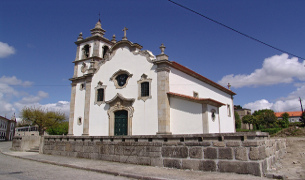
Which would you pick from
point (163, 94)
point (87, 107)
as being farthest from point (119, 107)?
point (163, 94)

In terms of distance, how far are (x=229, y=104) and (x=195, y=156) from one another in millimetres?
18434

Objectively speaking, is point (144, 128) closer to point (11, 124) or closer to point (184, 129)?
point (184, 129)

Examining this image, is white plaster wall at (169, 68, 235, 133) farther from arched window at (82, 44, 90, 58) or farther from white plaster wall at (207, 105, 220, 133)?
arched window at (82, 44, 90, 58)

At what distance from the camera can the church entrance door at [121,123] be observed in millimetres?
15414

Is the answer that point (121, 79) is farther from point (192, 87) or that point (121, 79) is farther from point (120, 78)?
point (192, 87)

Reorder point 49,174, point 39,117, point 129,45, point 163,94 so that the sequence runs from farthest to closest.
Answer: point 39,117
point 129,45
point 163,94
point 49,174

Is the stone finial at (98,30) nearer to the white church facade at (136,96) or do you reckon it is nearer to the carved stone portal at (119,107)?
the white church facade at (136,96)

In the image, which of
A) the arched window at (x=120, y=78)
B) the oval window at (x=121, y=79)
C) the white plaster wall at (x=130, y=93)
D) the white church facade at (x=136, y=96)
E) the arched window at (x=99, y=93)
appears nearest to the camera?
the white church facade at (x=136, y=96)

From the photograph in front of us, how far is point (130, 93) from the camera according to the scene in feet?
51.1

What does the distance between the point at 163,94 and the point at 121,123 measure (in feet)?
13.1

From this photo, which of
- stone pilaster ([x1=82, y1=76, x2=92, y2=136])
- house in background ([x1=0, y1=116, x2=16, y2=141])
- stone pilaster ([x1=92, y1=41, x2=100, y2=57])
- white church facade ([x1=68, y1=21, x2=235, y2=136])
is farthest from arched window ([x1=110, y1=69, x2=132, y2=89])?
house in background ([x1=0, y1=116, x2=16, y2=141])

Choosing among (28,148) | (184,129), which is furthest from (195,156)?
(28,148)

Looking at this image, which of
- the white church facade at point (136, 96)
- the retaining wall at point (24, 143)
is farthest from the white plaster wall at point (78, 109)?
the retaining wall at point (24, 143)

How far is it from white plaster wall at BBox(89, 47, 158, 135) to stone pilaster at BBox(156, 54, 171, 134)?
1.17 ft
